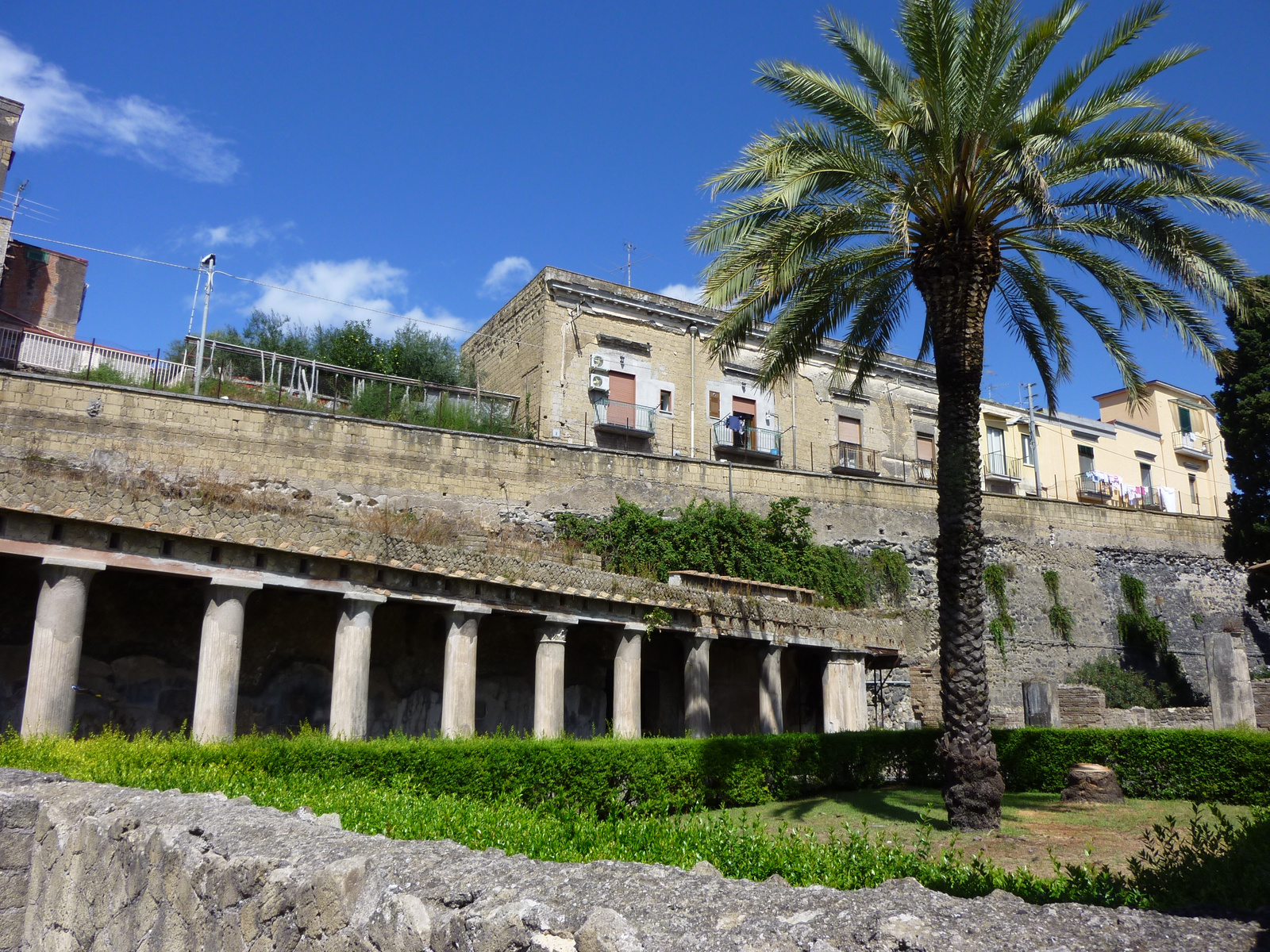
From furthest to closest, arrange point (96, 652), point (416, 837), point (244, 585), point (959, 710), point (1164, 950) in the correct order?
point (96, 652), point (244, 585), point (959, 710), point (416, 837), point (1164, 950)

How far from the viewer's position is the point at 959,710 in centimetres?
1296

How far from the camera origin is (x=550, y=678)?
59.0ft

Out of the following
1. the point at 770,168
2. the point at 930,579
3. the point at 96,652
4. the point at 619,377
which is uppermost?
the point at 619,377

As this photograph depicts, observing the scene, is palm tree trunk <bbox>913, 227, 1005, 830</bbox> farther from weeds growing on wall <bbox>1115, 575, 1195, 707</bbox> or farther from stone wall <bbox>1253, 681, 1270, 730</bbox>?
weeds growing on wall <bbox>1115, 575, 1195, 707</bbox>

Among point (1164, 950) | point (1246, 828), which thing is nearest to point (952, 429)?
point (1246, 828)

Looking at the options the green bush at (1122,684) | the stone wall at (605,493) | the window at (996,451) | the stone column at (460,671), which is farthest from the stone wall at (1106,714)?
the window at (996,451)

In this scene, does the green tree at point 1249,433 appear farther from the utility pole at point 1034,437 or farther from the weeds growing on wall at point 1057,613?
the utility pole at point 1034,437

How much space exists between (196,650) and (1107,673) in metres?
27.2

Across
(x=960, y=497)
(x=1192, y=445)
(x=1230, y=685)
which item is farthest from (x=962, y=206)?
(x=1192, y=445)

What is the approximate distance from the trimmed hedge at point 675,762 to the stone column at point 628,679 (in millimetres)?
3388

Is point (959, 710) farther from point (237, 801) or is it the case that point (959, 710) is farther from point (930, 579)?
point (930, 579)

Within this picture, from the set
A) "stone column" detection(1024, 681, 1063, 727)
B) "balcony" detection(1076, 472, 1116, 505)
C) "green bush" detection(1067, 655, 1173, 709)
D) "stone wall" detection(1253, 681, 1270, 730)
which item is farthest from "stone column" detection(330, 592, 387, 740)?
"balcony" detection(1076, 472, 1116, 505)

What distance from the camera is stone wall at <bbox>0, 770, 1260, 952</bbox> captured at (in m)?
3.23

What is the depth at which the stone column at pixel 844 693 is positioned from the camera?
21.4 meters
